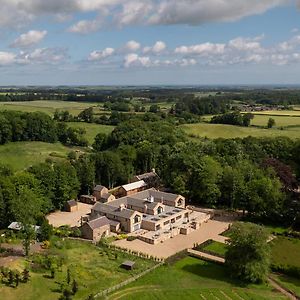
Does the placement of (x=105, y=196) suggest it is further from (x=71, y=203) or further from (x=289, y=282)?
(x=289, y=282)

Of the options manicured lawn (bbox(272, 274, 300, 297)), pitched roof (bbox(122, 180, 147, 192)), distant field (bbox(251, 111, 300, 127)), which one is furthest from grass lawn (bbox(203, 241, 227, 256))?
distant field (bbox(251, 111, 300, 127))

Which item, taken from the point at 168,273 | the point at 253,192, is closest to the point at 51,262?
the point at 168,273

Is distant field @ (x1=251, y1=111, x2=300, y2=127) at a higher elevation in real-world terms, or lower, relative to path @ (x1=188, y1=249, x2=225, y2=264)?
higher

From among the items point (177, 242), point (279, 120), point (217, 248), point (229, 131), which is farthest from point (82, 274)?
point (279, 120)

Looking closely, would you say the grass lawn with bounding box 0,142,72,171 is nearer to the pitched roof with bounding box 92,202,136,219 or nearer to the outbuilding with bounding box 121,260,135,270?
the pitched roof with bounding box 92,202,136,219

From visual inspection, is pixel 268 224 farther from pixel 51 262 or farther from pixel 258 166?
pixel 51 262

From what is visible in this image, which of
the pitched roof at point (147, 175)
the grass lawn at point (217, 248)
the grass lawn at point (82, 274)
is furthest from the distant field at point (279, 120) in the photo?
the grass lawn at point (82, 274)

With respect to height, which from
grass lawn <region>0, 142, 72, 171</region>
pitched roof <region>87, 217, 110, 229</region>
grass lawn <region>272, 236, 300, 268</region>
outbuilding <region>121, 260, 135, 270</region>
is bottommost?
grass lawn <region>272, 236, 300, 268</region>
